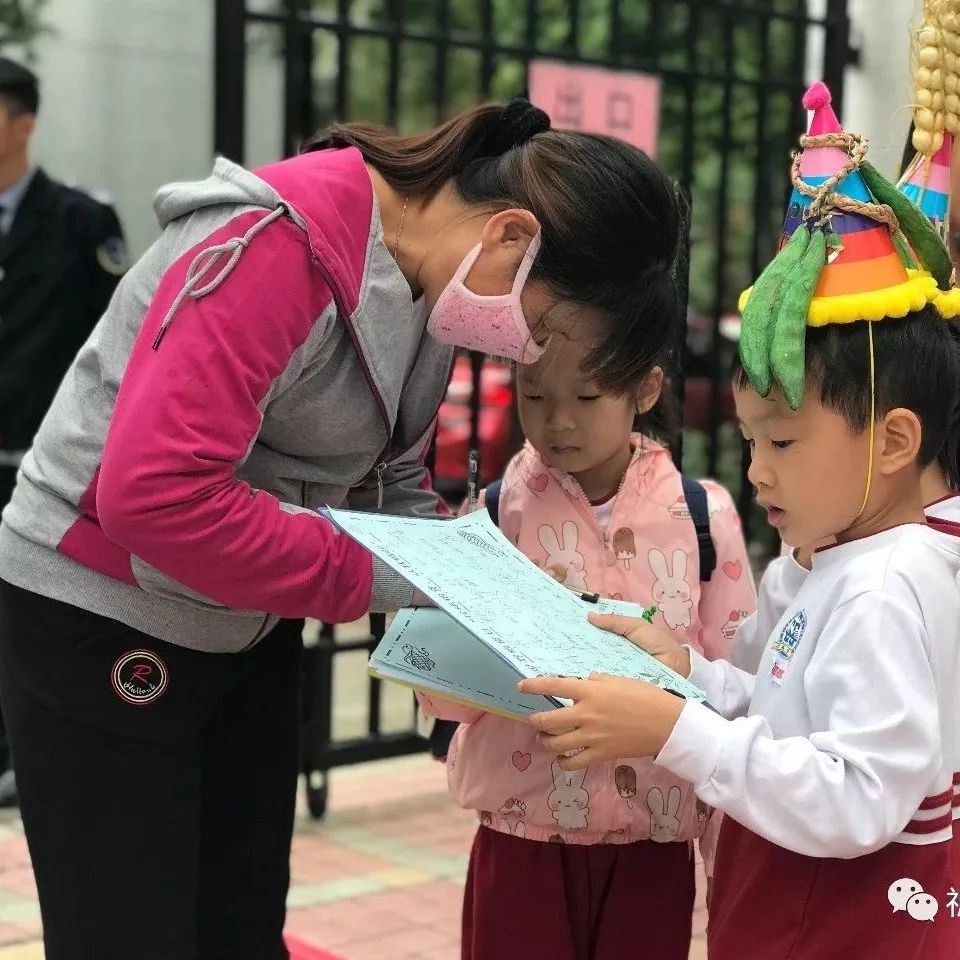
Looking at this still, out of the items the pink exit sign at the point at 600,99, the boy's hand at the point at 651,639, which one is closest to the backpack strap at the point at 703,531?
the boy's hand at the point at 651,639

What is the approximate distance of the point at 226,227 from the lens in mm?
1934

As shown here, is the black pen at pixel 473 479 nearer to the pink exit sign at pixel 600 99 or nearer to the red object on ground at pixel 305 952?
the red object on ground at pixel 305 952

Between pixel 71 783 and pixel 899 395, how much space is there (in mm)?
1166

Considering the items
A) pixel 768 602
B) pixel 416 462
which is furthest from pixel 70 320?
pixel 768 602

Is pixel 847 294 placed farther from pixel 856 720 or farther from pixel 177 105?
pixel 177 105

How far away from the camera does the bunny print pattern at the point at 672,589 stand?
7.78 ft

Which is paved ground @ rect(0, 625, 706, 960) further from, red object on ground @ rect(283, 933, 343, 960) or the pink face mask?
the pink face mask

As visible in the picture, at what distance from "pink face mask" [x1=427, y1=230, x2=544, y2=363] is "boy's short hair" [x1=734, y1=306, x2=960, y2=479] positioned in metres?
0.43

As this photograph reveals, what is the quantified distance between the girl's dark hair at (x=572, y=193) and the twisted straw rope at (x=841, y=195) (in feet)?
0.97

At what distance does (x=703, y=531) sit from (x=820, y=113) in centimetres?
74

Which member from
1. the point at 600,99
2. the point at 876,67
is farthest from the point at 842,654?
the point at 876,67

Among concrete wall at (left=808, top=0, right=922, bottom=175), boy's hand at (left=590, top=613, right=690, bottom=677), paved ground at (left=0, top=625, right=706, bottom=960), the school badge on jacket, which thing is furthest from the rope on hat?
concrete wall at (left=808, top=0, right=922, bottom=175)

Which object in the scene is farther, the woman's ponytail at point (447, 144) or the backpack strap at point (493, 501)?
the backpack strap at point (493, 501)
